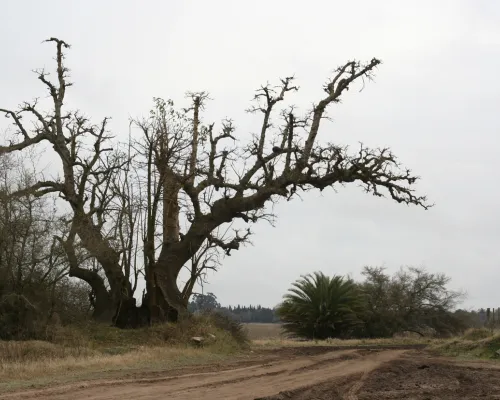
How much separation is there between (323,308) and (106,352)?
22.4m

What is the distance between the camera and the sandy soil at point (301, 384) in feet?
36.0

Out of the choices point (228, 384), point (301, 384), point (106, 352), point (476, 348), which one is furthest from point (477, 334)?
point (228, 384)

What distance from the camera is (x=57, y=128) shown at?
92.1 ft

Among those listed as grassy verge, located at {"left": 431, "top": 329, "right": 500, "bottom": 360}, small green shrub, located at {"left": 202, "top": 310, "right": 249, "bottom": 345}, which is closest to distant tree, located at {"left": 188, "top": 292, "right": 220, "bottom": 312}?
small green shrub, located at {"left": 202, "top": 310, "right": 249, "bottom": 345}

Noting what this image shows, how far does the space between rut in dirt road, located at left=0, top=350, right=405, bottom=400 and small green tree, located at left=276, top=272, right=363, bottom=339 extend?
22.7 metres

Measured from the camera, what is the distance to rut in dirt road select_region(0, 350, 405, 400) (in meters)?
10.9

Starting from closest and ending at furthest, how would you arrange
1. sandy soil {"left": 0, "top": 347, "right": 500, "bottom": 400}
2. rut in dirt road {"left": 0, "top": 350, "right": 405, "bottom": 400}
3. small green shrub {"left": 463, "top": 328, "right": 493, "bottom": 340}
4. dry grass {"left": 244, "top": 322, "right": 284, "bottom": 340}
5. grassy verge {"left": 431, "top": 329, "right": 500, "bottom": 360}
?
rut in dirt road {"left": 0, "top": 350, "right": 405, "bottom": 400} < sandy soil {"left": 0, "top": 347, "right": 500, "bottom": 400} < grassy verge {"left": 431, "top": 329, "right": 500, "bottom": 360} < small green shrub {"left": 463, "top": 328, "right": 493, "bottom": 340} < dry grass {"left": 244, "top": 322, "right": 284, "bottom": 340}

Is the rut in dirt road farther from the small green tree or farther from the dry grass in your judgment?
the small green tree

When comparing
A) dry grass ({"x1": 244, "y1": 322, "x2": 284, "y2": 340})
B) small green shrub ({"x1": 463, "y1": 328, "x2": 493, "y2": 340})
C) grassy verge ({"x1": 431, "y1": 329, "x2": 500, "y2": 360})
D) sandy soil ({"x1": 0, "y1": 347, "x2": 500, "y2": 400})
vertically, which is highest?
dry grass ({"x1": 244, "y1": 322, "x2": 284, "y2": 340})

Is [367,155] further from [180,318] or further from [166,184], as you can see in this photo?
[180,318]

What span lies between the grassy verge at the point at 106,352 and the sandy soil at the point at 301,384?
5.00ft

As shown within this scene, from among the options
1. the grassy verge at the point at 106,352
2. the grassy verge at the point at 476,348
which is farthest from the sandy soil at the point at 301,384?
the grassy verge at the point at 476,348

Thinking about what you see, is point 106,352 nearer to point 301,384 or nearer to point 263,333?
point 301,384

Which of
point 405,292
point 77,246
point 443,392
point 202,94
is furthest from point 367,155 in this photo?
point 405,292
